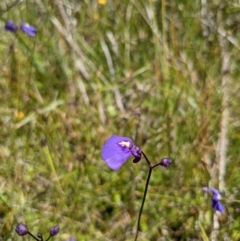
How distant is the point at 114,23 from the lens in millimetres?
2732

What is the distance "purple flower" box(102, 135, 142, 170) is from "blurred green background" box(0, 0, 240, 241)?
1.66 ft

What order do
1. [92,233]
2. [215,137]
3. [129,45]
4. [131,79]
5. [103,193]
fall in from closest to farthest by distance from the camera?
[92,233]
[103,193]
[215,137]
[131,79]
[129,45]

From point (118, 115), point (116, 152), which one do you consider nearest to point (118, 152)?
point (116, 152)

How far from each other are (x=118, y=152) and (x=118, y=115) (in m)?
0.97

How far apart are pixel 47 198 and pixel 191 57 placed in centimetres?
102

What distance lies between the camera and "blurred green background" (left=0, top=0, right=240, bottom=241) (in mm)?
1966

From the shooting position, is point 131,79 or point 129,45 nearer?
point 131,79

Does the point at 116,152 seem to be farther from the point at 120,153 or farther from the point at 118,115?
the point at 118,115

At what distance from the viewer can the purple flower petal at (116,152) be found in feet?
4.45

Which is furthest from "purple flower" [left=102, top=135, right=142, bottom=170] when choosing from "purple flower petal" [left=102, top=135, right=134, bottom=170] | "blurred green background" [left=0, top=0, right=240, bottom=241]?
"blurred green background" [left=0, top=0, right=240, bottom=241]

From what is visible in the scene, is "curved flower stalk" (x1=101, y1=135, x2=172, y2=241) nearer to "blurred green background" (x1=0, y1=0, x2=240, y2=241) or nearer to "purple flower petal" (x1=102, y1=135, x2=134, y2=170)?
"purple flower petal" (x1=102, y1=135, x2=134, y2=170)

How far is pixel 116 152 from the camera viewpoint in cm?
137

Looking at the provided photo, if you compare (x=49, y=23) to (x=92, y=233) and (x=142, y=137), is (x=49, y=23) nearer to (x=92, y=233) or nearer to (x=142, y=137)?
(x=142, y=137)

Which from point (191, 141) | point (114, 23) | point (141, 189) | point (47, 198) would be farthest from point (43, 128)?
point (114, 23)
